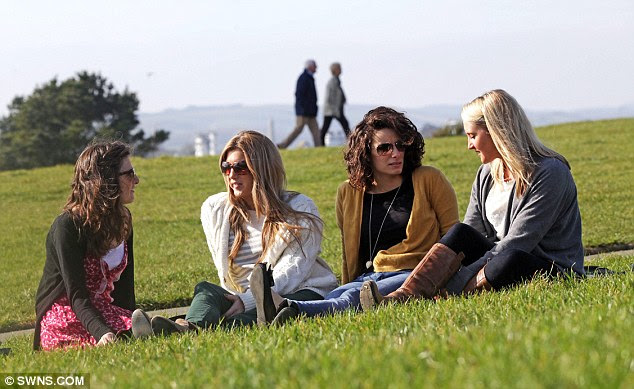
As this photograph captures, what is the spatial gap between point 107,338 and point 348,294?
1.67 meters

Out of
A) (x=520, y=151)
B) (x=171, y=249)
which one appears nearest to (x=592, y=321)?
(x=520, y=151)

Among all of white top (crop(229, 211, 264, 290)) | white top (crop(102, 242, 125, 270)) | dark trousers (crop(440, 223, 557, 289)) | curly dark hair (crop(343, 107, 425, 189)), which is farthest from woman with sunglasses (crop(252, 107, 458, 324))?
white top (crop(102, 242, 125, 270))

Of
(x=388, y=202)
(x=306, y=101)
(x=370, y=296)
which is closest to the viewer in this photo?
(x=370, y=296)

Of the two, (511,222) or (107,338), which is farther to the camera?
(511,222)

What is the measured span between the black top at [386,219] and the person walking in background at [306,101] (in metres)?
18.0

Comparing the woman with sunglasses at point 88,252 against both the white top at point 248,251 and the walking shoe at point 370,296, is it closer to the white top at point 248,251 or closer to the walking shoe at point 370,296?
the white top at point 248,251

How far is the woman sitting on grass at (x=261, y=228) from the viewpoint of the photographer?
7844 mm

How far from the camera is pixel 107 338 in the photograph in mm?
6891

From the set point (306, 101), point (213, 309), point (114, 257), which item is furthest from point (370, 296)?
point (306, 101)

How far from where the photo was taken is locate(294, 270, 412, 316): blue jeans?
7.08m

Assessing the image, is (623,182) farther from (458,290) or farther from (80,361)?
(80,361)

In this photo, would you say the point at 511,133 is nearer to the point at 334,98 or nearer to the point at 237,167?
the point at 237,167

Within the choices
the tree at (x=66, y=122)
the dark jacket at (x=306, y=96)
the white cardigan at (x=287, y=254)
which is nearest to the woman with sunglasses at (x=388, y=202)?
the white cardigan at (x=287, y=254)

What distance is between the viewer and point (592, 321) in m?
4.68
